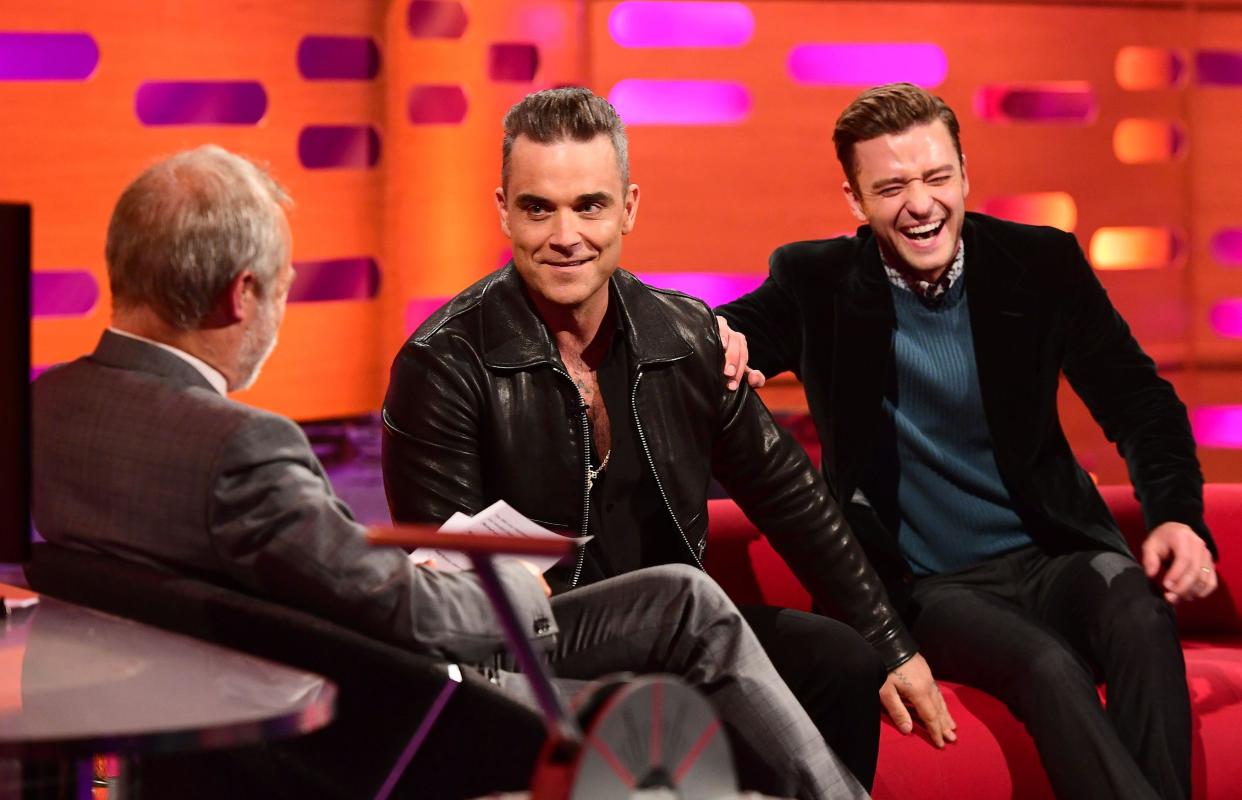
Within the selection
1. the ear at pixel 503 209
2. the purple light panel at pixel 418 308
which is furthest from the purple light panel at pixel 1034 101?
the ear at pixel 503 209

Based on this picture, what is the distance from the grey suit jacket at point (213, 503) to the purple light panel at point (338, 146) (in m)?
2.70

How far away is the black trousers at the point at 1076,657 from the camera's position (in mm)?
2508

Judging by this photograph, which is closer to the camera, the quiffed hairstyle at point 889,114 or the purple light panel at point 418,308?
the quiffed hairstyle at point 889,114

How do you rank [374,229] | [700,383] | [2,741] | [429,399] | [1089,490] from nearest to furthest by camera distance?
[2,741], [429,399], [700,383], [1089,490], [374,229]

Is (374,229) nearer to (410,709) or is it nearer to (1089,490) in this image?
(1089,490)

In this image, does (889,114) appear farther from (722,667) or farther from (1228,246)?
(1228,246)

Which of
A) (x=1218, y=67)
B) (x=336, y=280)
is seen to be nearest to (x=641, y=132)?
(x=336, y=280)

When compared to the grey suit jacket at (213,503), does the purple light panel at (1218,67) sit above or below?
above

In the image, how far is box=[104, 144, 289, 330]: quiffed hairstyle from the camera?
1.80 meters

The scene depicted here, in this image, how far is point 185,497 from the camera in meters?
1.69

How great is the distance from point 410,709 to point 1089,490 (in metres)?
1.73

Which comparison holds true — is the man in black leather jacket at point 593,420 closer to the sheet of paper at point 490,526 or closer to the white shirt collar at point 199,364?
the sheet of paper at point 490,526

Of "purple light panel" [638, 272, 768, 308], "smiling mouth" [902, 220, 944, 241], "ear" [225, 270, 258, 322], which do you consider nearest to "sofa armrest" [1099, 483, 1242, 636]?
"smiling mouth" [902, 220, 944, 241]

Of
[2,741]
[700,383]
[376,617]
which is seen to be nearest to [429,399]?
[700,383]
